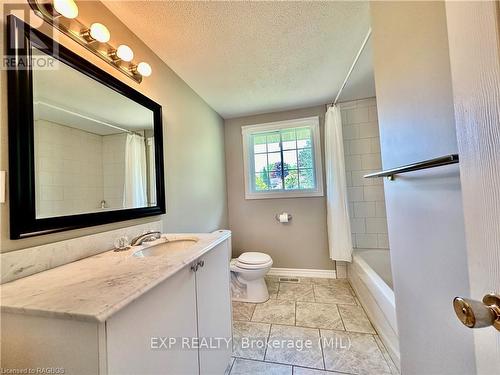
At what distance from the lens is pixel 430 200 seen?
0.73 meters

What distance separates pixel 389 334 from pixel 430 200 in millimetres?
1196

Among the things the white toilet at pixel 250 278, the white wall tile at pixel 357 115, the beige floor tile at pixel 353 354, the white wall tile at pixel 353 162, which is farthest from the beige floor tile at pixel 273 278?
the white wall tile at pixel 357 115

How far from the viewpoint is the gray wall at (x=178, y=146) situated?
89cm

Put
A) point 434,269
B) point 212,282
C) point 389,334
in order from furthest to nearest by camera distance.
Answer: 1. point 389,334
2. point 212,282
3. point 434,269

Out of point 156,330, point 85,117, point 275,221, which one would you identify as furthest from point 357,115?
point 156,330

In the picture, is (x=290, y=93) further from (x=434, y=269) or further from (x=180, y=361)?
(x=180, y=361)

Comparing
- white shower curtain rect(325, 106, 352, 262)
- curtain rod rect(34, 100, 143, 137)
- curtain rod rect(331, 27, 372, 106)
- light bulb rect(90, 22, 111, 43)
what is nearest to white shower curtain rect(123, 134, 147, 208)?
curtain rod rect(34, 100, 143, 137)

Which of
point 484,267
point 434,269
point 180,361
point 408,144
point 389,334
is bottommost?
point 389,334

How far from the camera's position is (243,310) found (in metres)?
1.99

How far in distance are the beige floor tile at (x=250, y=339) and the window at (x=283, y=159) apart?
1.53m

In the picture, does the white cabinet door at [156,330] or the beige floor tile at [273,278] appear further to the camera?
the beige floor tile at [273,278]

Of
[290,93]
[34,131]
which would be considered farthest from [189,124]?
[34,131]

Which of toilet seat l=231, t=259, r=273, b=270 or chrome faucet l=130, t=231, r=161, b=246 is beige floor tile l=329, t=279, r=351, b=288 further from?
chrome faucet l=130, t=231, r=161, b=246

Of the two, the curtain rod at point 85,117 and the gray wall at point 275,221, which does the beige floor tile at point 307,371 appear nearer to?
the gray wall at point 275,221
